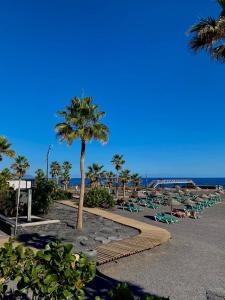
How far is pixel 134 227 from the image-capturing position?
22922 mm

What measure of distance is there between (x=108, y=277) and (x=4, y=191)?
18.0 meters

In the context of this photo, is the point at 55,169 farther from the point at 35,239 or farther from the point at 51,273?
the point at 51,273

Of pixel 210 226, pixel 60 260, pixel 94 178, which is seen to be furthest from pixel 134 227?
pixel 94 178

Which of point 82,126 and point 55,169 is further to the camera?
point 55,169

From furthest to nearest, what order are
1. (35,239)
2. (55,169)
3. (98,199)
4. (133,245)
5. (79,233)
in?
1. (55,169)
2. (98,199)
3. (79,233)
4. (35,239)
5. (133,245)

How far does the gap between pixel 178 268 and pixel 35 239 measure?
961 cm

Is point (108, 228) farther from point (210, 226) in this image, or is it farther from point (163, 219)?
point (210, 226)

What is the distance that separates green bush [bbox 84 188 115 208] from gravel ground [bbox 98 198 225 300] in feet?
41.9

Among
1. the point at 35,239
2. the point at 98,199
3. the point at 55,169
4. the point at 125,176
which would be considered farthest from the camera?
the point at 55,169

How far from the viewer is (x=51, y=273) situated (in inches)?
291

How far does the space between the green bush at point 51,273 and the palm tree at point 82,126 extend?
13.9m

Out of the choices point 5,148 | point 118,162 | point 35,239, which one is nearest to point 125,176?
point 118,162

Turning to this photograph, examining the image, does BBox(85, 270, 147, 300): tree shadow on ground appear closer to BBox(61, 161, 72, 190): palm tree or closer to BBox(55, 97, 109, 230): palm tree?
BBox(55, 97, 109, 230): palm tree

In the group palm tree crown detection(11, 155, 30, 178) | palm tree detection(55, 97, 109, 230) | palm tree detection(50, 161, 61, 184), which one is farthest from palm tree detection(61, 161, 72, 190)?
palm tree detection(55, 97, 109, 230)
